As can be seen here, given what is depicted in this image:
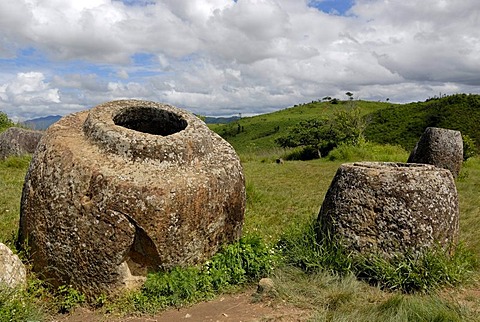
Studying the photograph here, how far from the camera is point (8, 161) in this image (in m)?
17.0

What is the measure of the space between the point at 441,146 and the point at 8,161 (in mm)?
15946

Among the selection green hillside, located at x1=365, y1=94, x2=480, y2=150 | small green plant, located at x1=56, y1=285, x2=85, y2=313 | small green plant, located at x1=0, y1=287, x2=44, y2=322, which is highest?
green hillside, located at x1=365, y1=94, x2=480, y2=150

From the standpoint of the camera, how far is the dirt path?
525 centimetres

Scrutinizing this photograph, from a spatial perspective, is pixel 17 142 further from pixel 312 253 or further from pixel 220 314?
pixel 220 314

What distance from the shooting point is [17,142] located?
63.5 ft

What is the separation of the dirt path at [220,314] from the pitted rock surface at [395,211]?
1534 mm

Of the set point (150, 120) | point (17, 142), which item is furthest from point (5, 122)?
point (150, 120)

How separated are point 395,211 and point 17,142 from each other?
17.7 metres

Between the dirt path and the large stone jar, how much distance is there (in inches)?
15.0

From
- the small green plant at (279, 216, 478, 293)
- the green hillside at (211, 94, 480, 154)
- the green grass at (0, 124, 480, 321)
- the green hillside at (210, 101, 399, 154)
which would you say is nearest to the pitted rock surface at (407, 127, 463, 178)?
the green grass at (0, 124, 480, 321)

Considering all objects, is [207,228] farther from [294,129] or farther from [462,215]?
[294,129]

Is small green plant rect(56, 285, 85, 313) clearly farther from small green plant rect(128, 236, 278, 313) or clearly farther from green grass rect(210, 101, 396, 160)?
green grass rect(210, 101, 396, 160)

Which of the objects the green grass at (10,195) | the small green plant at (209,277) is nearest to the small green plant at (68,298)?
the small green plant at (209,277)

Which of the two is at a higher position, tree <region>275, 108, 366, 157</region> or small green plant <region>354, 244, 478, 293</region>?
tree <region>275, 108, 366, 157</region>
